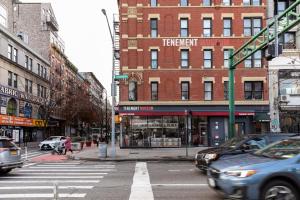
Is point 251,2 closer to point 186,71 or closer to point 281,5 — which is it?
point 281,5

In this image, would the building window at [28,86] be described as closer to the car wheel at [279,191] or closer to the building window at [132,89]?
the building window at [132,89]

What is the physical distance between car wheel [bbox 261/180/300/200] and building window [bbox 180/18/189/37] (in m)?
32.5

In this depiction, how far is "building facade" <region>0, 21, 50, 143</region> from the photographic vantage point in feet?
154

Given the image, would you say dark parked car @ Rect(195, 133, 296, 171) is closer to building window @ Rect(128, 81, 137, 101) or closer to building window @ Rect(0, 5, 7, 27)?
building window @ Rect(128, 81, 137, 101)

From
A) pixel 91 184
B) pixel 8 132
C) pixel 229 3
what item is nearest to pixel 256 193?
pixel 91 184

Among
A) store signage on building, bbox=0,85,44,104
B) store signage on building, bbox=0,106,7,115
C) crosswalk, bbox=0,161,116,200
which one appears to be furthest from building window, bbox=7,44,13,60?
crosswalk, bbox=0,161,116,200

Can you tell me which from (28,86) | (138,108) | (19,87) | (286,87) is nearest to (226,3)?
(286,87)

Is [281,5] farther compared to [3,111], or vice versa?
[3,111]

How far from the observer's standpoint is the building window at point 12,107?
48422 mm

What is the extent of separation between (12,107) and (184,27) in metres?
22.0

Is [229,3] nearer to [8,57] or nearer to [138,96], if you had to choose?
[138,96]

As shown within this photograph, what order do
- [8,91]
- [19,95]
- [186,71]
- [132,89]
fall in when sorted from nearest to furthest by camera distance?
1. [132,89]
2. [186,71]
3. [8,91]
4. [19,95]

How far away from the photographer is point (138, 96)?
3959cm

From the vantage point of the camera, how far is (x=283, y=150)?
986cm
